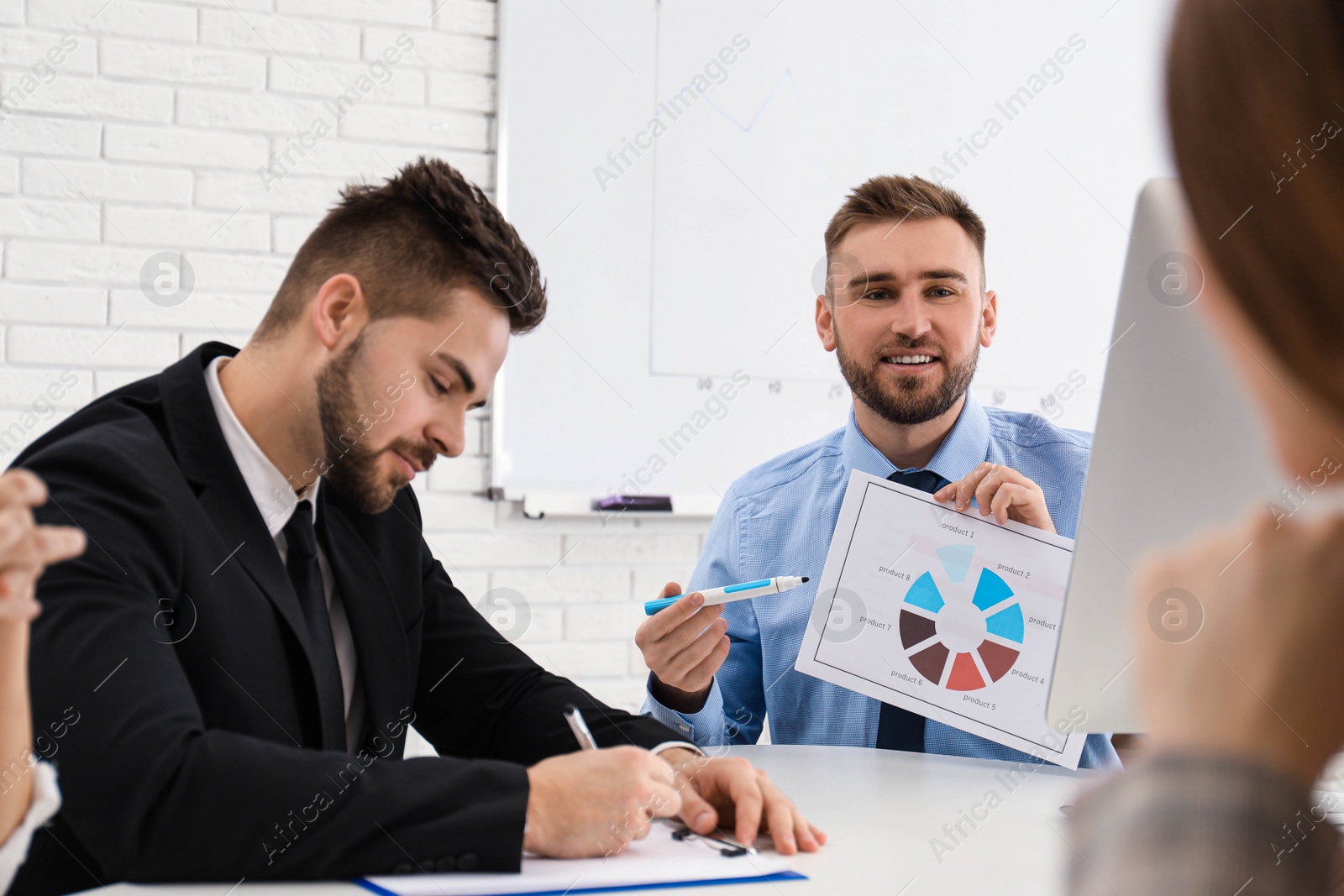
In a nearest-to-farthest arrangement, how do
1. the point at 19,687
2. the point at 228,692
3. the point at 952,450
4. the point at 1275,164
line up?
1. the point at 1275,164
2. the point at 19,687
3. the point at 228,692
4. the point at 952,450

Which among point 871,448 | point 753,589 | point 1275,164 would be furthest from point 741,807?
point 871,448

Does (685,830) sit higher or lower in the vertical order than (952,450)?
lower

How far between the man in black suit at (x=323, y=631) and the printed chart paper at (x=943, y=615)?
0.33 m

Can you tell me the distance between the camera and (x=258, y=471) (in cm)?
132

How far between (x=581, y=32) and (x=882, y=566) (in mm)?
1576

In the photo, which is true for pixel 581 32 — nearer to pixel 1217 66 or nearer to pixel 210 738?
pixel 210 738

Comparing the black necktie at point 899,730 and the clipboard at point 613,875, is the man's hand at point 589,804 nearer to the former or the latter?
the clipboard at point 613,875

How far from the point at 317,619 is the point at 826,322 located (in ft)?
3.82

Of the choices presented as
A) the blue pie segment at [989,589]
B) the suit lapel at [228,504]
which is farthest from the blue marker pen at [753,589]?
the suit lapel at [228,504]

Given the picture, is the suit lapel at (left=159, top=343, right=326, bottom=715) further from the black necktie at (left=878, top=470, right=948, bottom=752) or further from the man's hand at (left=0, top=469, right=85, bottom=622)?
the black necktie at (left=878, top=470, right=948, bottom=752)

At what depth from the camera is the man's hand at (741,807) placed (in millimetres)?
996

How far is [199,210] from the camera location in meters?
2.22

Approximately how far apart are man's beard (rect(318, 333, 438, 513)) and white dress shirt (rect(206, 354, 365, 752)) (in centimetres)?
5

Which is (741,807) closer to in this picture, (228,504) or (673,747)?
(673,747)
